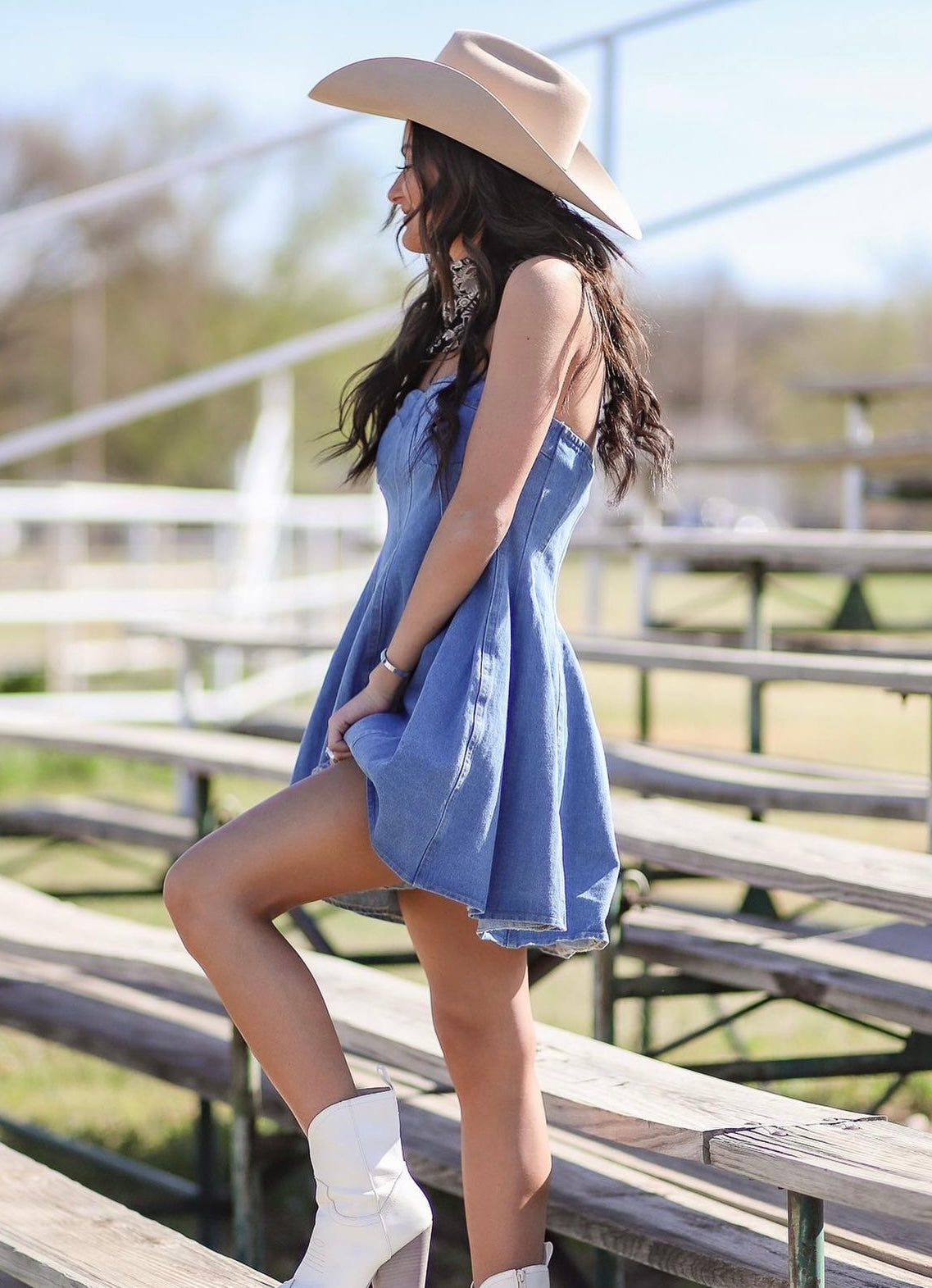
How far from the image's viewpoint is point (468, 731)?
1643 mm

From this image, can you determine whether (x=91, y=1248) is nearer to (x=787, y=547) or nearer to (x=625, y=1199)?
(x=625, y=1199)

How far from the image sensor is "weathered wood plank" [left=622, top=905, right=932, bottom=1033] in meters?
2.38

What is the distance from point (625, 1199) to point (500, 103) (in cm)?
148

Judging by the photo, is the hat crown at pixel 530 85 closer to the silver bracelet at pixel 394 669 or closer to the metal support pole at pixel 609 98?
the silver bracelet at pixel 394 669

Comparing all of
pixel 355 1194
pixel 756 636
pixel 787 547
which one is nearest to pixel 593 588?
pixel 756 636

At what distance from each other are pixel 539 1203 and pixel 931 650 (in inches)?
104

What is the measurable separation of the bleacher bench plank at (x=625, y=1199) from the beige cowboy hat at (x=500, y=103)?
4.21 ft

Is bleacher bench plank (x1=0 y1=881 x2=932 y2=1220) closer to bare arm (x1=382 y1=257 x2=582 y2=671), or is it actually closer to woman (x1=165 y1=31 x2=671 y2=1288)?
woman (x1=165 y1=31 x2=671 y2=1288)

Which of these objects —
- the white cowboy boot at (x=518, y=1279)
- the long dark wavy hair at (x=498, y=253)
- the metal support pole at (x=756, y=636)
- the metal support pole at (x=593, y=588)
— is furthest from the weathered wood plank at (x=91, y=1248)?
the metal support pole at (x=593, y=588)

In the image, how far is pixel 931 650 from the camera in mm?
4070

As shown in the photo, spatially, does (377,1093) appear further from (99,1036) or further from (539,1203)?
(99,1036)

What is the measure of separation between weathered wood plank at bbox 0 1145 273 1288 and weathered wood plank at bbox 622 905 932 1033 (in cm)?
105

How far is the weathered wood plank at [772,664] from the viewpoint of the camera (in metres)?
2.79

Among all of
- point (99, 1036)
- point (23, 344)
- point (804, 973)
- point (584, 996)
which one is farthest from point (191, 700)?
point (23, 344)
